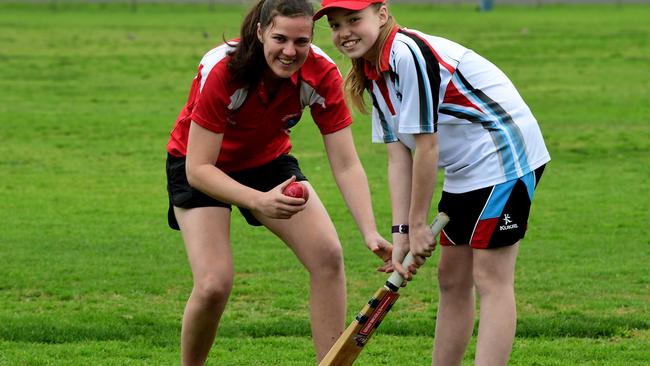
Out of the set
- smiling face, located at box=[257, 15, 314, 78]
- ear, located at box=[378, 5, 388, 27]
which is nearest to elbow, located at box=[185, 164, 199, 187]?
smiling face, located at box=[257, 15, 314, 78]

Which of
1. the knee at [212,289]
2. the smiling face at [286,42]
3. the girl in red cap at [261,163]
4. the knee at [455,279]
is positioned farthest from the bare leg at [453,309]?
the smiling face at [286,42]

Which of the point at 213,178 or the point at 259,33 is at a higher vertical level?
the point at 259,33

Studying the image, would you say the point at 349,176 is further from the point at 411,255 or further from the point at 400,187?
the point at 411,255

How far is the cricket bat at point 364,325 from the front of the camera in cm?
598

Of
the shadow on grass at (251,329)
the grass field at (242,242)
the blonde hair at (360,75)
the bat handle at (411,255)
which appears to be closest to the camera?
the blonde hair at (360,75)

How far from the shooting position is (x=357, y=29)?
222 inches

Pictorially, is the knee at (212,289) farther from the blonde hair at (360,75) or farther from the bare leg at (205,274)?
the blonde hair at (360,75)

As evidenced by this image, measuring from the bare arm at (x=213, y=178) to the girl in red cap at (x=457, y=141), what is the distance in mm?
604

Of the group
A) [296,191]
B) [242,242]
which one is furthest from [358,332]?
[242,242]

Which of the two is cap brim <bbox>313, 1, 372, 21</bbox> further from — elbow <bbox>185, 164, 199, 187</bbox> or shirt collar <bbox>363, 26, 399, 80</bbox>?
elbow <bbox>185, 164, 199, 187</bbox>

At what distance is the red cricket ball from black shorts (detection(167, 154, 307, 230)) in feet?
2.10

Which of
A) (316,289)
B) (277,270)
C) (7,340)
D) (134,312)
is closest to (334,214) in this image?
(277,270)

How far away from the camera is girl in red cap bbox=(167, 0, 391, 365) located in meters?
5.92

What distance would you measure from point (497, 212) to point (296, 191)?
37.1 inches
